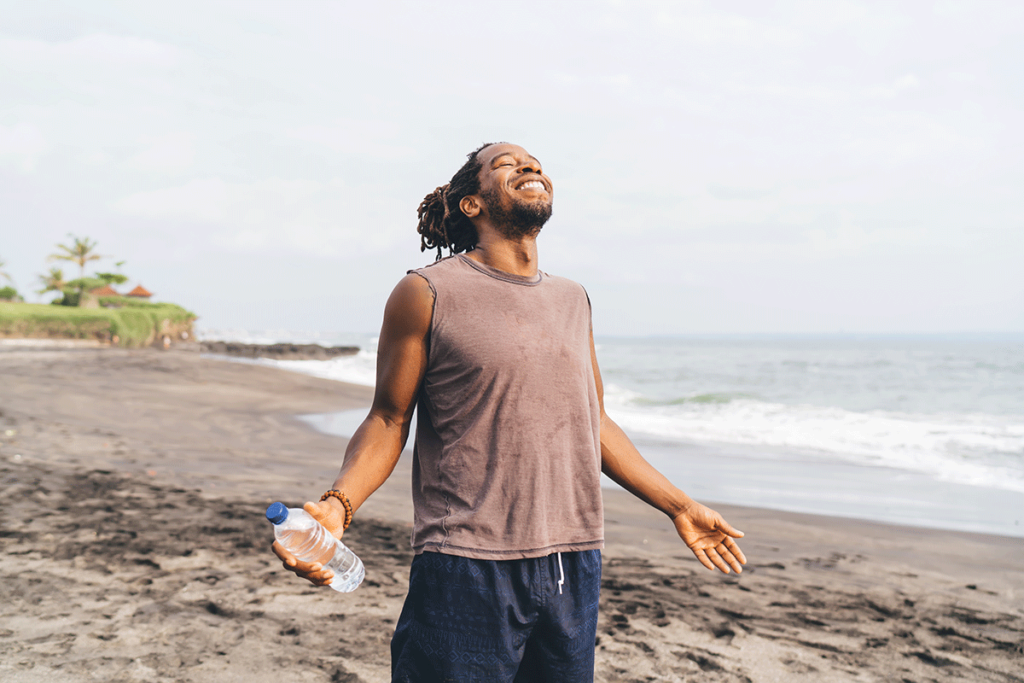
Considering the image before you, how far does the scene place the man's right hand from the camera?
5.19 ft

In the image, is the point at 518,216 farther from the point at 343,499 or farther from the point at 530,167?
the point at 343,499

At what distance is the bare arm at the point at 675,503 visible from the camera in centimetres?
225

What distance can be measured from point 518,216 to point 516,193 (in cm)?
7

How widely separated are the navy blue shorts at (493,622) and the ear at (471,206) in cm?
103

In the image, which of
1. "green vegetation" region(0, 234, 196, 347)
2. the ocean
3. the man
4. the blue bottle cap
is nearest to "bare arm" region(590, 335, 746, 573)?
the man

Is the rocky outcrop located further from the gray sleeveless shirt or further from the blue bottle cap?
the blue bottle cap

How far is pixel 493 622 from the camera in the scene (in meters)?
1.80

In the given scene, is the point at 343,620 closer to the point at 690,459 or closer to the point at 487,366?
the point at 487,366

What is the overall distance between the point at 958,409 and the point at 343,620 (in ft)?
82.3

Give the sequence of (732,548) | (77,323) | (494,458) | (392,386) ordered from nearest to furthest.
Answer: (494,458) < (392,386) < (732,548) < (77,323)

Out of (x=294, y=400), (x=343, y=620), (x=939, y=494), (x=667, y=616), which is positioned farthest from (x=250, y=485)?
(x=294, y=400)

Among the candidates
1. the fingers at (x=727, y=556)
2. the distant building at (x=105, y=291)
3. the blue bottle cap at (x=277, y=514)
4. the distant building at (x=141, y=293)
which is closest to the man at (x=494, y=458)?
the blue bottle cap at (x=277, y=514)

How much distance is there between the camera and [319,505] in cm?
180

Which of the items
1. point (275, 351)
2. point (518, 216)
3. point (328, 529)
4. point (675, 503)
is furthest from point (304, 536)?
point (275, 351)
